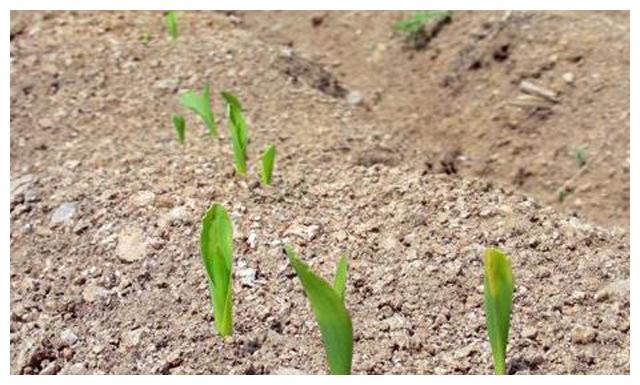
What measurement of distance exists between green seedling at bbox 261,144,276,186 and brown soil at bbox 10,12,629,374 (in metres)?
0.03

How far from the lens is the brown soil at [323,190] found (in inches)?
83.4

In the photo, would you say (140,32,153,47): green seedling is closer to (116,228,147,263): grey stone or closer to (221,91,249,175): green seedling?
(221,91,249,175): green seedling

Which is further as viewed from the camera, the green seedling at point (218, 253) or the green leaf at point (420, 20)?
the green leaf at point (420, 20)

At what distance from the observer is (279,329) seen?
2.12 meters

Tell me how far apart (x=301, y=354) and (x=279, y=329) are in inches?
3.6

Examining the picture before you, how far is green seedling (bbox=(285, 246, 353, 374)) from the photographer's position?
1741mm

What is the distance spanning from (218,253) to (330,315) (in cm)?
28

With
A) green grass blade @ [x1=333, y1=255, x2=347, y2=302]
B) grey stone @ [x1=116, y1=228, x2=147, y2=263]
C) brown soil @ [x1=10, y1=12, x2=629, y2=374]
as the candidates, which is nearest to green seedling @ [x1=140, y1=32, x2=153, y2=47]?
brown soil @ [x1=10, y1=12, x2=629, y2=374]

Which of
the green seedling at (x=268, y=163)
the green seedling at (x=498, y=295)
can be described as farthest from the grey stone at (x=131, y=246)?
the green seedling at (x=498, y=295)

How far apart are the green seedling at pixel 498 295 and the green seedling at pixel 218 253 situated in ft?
1.61

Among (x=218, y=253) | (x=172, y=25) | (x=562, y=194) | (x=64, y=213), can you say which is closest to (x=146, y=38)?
(x=172, y=25)

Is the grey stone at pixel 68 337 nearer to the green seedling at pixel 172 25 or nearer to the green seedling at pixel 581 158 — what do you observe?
the green seedling at pixel 172 25
